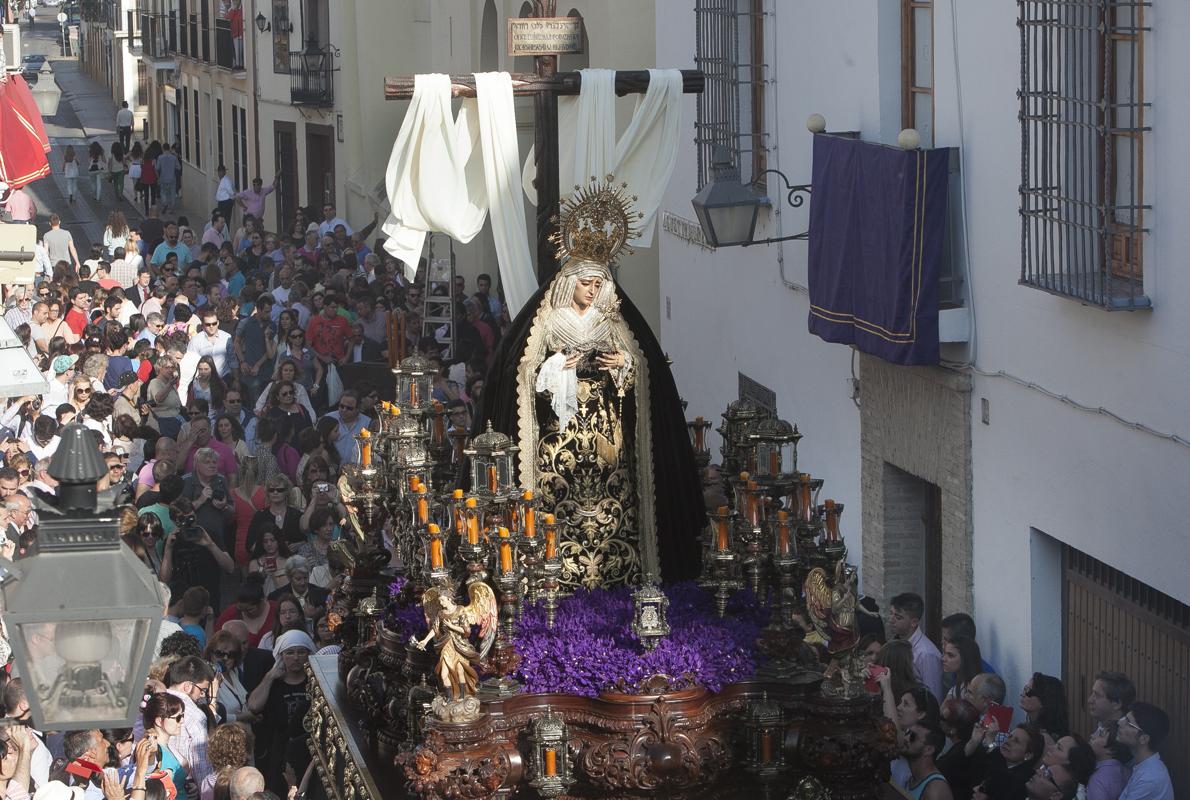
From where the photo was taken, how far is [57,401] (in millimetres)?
15492

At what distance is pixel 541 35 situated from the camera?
8.53 metres

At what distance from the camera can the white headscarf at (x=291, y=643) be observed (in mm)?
10055

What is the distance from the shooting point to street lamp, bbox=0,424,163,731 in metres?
4.23

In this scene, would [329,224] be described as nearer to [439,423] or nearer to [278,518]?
[278,518]

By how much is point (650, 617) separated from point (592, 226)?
1747 mm

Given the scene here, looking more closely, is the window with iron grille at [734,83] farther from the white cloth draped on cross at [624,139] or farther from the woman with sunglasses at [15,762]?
the woman with sunglasses at [15,762]

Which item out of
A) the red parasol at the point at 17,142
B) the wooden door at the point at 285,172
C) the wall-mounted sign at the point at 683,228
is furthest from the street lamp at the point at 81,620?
the wooden door at the point at 285,172

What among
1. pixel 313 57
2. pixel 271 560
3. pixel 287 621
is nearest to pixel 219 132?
pixel 313 57

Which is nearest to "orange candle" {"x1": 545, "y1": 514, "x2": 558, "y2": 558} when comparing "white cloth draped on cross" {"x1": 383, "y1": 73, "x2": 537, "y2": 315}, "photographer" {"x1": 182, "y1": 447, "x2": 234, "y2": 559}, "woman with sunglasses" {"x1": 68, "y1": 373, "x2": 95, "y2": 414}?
"white cloth draped on cross" {"x1": 383, "y1": 73, "x2": 537, "y2": 315}

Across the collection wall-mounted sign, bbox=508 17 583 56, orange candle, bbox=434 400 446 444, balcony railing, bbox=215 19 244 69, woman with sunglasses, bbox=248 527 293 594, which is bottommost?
woman with sunglasses, bbox=248 527 293 594

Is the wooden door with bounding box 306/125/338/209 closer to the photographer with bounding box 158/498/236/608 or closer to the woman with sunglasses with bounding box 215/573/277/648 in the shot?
the photographer with bounding box 158/498/236/608

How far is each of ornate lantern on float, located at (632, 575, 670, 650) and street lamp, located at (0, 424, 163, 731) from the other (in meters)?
3.45

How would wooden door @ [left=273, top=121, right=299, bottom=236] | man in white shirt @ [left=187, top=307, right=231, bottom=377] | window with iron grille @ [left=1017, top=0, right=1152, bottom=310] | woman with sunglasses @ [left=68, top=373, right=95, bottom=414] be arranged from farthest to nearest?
1. wooden door @ [left=273, top=121, right=299, bottom=236]
2. man in white shirt @ [left=187, top=307, right=231, bottom=377]
3. woman with sunglasses @ [left=68, top=373, right=95, bottom=414]
4. window with iron grille @ [left=1017, top=0, right=1152, bottom=310]

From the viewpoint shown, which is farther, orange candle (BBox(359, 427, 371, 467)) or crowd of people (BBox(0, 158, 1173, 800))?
orange candle (BBox(359, 427, 371, 467))
